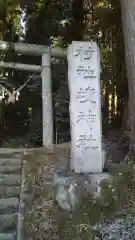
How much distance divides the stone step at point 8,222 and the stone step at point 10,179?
105 cm

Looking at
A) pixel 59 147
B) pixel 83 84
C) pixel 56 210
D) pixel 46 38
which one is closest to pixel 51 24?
pixel 46 38

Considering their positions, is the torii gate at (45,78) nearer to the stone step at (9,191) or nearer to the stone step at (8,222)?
the stone step at (9,191)

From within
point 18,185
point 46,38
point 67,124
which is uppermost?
point 46,38

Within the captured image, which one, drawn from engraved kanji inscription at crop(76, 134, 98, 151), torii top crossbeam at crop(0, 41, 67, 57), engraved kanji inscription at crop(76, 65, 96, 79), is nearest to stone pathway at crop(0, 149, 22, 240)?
engraved kanji inscription at crop(76, 134, 98, 151)

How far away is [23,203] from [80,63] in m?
1.89

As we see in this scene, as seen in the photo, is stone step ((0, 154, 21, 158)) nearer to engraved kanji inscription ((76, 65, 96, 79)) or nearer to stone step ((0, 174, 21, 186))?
stone step ((0, 174, 21, 186))

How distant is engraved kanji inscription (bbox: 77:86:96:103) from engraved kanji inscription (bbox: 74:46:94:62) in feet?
1.22

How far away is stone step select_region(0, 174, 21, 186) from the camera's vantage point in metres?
5.39

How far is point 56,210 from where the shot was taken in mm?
4023

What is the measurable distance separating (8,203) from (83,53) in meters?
2.17

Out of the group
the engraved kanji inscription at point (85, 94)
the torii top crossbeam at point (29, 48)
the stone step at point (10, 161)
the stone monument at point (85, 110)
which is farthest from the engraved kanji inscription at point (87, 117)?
the torii top crossbeam at point (29, 48)

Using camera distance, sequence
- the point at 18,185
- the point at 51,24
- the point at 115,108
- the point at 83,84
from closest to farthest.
→ the point at 83,84 → the point at 18,185 → the point at 51,24 → the point at 115,108

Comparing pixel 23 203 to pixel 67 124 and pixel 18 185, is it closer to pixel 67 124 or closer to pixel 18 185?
pixel 18 185

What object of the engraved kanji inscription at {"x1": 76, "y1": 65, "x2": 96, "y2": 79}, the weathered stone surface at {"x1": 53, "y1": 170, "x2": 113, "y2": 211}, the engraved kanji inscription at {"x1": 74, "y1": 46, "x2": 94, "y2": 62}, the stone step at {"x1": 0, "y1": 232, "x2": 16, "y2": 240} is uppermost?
the engraved kanji inscription at {"x1": 74, "y1": 46, "x2": 94, "y2": 62}
